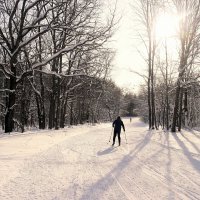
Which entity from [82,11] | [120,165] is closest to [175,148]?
[120,165]

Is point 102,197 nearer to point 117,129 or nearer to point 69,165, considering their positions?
point 69,165

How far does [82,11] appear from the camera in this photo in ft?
73.7

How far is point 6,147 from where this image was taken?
44.6 ft

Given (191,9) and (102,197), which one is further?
(191,9)

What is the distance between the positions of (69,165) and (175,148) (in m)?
7.57

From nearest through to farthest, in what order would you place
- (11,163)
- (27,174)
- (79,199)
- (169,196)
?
1. (79,199)
2. (169,196)
3. (27,174)
4. (11,163)

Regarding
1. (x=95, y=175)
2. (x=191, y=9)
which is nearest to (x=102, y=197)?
(x=95, y=175)

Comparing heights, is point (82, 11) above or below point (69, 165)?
above

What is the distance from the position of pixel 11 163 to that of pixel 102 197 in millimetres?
4579

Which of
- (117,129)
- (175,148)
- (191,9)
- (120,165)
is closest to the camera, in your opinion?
(120,165)

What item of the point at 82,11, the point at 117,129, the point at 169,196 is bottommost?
the point at 169,196

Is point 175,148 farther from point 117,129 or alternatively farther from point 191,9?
point 191,9

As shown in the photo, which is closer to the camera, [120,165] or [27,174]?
[27,174]

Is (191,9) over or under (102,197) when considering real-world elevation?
over
